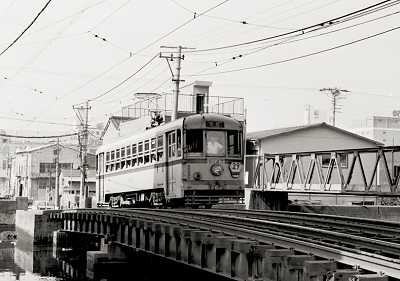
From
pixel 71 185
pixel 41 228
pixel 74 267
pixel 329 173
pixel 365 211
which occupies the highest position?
pixel 329 173

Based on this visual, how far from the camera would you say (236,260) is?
11984 millimetres

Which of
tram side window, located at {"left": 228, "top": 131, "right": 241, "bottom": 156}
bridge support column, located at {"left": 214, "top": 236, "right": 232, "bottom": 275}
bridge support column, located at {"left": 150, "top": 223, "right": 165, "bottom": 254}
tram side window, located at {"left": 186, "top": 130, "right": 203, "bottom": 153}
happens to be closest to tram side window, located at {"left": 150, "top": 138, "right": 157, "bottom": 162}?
tram side window, located at {"left": 186, "top": 130, "right": 203, "bottom": 153}

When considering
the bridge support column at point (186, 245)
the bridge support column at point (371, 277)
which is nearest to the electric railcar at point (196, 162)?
the bridge support column at point (186, 245)

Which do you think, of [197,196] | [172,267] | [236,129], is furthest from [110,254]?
[236,129]

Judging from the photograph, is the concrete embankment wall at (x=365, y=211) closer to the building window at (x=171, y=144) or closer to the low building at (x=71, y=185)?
the building window at (x=171, y=144)

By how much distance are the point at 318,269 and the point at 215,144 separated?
16.0 m

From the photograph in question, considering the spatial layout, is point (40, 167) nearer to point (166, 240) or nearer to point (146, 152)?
point (146, 152)

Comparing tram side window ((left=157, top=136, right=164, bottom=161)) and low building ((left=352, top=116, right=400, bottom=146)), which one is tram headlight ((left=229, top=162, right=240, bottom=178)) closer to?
tram side window ((left=157, top=136, right=164, bottom=161))

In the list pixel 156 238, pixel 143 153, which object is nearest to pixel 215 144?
pixel 143 153

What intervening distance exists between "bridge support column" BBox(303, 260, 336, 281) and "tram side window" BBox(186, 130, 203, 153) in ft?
50.8

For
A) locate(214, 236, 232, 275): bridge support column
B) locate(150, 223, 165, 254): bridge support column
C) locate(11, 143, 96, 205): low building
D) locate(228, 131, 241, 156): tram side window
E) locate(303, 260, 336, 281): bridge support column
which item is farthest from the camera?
locate(11, 143, 96, 205): low building

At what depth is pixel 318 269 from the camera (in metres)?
8.76

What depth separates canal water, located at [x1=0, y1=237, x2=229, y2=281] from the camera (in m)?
23.9

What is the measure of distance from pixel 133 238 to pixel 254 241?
30.7 feet
